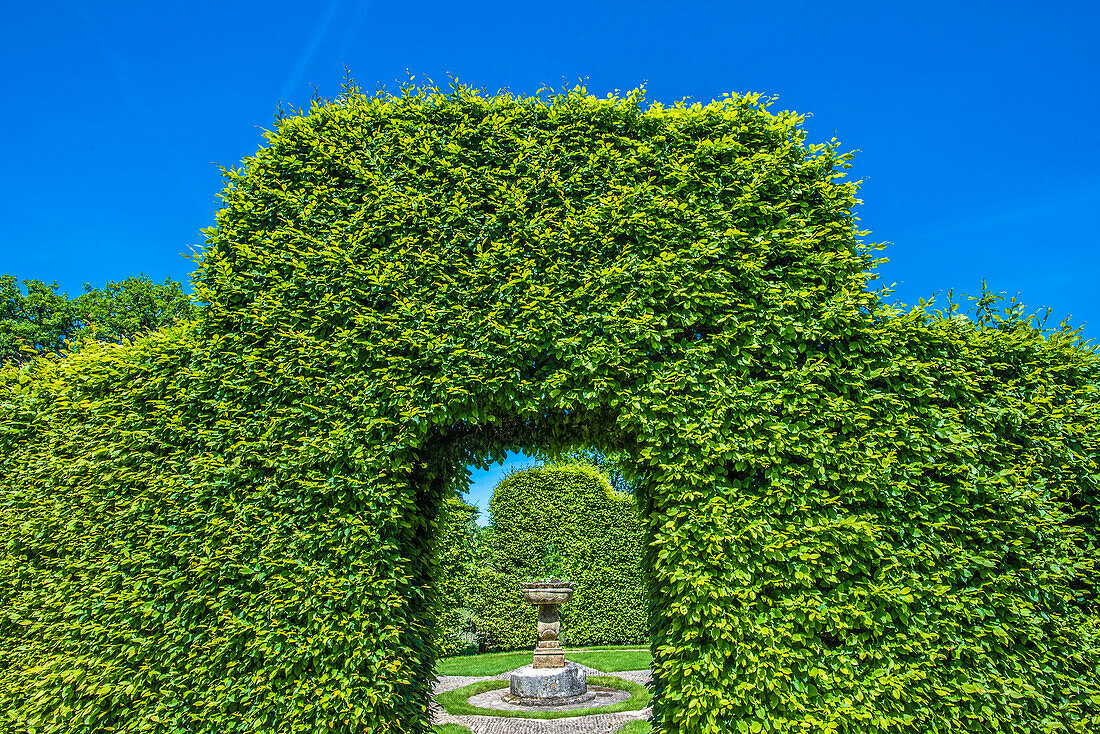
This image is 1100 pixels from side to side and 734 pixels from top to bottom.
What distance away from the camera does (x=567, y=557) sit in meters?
17.6

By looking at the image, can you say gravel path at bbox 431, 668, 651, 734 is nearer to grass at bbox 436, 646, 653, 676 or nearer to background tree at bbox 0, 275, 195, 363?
grass at bbox 436, 646, 653, 676

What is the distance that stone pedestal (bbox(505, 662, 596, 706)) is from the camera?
32.6 feet

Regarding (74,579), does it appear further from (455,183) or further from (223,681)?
(455,183)

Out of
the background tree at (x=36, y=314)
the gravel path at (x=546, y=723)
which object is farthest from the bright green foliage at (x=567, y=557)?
the background tree at (x=36, y=314)

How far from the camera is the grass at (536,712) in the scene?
9125mm

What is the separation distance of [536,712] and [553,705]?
57 centimetres

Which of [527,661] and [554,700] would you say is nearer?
[554,700]

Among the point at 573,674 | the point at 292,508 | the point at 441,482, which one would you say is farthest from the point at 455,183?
the point at 573,674

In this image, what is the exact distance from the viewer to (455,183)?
487cm

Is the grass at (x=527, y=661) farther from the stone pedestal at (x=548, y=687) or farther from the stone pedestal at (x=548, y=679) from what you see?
the stone pedestal at (x=548, y=687)

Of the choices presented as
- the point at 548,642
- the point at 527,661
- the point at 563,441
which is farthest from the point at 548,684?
the point at 563,441

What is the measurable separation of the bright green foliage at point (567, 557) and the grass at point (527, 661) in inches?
35.5

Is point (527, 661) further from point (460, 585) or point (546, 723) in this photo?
point (546, 723)

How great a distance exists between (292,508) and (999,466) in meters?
5.42
